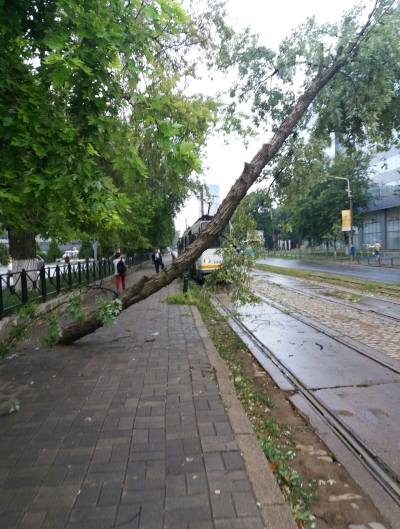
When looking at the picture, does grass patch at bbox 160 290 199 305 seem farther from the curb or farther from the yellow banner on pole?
the yellow banner on pole

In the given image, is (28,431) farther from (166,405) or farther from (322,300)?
(322,300)

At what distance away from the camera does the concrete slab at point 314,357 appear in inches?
211

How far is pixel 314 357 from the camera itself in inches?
253

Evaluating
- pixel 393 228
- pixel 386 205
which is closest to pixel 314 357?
pixel 386 205

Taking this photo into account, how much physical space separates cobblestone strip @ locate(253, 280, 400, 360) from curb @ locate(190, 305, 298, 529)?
331 cm

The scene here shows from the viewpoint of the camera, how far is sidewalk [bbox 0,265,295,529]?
8.25ft

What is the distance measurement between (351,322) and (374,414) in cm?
484

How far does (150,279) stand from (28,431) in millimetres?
3517

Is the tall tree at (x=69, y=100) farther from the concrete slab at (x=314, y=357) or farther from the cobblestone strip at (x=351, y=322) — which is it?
the cobblestone strip at (x=351, y=322)

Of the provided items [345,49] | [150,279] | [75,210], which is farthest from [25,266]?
[345,49]

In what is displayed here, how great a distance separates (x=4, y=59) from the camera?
4340 millimetres

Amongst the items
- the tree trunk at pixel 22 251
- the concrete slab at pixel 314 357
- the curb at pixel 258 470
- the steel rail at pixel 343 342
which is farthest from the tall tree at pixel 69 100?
the tree trunk at pixel 22 251

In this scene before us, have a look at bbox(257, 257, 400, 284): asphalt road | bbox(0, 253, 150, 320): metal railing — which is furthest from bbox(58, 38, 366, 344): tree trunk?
bbox(257, 257, 400, 284): asphalt road

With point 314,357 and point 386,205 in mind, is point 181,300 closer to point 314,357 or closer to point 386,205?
point 314,357
